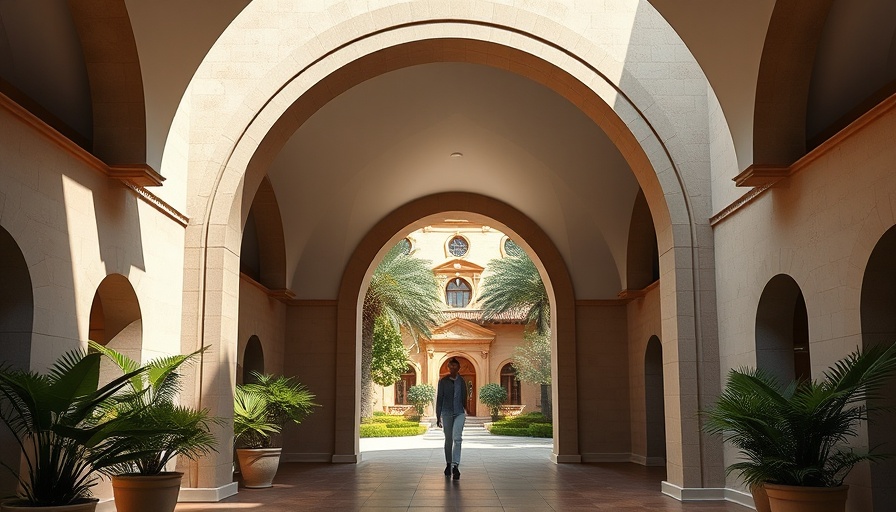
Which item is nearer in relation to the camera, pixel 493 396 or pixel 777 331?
pixel 777 331

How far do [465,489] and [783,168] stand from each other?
18.9 ft

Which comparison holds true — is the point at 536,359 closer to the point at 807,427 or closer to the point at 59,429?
the point at 807,427

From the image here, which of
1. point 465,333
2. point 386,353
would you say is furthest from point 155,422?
point 465,333

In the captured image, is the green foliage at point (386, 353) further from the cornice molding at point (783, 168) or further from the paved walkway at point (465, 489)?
the cornice molding at point (783, 168)

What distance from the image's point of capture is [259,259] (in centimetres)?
1659

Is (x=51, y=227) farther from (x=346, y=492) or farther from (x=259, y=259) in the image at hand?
(x=259, y=259)

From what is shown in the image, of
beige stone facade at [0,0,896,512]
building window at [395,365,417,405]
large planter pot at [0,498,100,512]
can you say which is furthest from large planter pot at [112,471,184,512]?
building window at [395,365,417,405]

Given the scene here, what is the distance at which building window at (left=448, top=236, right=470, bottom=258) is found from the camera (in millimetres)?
47469

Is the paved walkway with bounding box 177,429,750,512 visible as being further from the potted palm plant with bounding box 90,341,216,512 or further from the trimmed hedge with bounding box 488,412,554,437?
the trimmed hedge with bounding box 488,412,554,437

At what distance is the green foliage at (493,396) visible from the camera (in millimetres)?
41812

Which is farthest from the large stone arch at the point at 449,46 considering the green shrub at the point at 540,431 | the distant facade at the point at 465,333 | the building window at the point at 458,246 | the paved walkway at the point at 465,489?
the building window at the point at 458,246

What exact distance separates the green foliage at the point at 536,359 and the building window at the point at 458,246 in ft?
30.6

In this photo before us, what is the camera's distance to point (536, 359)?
36.5 m

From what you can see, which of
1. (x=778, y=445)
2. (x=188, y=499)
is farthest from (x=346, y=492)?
(x=778, y=445)
